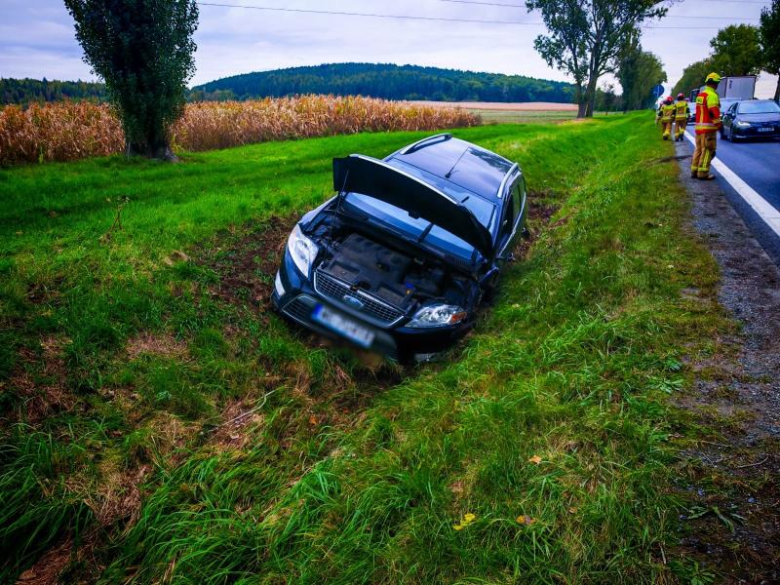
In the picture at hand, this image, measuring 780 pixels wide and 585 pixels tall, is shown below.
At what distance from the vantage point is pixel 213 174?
10805mm

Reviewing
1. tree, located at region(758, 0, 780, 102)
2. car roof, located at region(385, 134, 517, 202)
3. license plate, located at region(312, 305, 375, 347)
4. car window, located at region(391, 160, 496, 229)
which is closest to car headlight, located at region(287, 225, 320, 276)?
license plate, located at region(312, 305, 375, 347)

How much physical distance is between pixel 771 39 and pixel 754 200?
149 ft

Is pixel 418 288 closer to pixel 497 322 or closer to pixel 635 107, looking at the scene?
pixel 497 322

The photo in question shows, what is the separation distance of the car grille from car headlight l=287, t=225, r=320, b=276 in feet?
0.57

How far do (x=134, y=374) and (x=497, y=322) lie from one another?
3404 millimetres

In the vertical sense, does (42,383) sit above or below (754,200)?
below

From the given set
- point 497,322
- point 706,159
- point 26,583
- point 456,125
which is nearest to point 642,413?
point 497,322

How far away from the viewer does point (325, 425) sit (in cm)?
387

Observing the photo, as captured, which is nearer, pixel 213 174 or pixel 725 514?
pixel 725 514

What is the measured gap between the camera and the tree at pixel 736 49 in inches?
2164

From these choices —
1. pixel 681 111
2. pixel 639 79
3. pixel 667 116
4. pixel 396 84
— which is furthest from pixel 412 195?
pixel 639 79

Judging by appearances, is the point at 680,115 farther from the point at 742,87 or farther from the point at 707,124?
the point at 742,87

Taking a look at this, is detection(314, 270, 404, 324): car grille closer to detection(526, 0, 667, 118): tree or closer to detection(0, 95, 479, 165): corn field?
detection(0, 95, 479, 165): corn field

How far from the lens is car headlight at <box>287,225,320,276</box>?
15.6 ft
